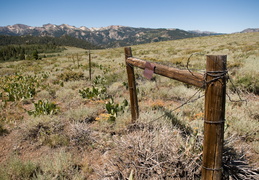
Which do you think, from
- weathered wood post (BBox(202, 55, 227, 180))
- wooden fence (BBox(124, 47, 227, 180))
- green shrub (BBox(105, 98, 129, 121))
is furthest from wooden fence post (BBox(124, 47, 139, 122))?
weathered wood post (BBox(202, 55, 227, 180))

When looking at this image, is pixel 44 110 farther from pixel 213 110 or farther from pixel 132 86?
pixel 213 110

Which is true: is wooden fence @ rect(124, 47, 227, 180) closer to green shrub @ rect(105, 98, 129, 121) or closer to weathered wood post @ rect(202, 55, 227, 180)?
weathered wood post @ rect(202, 55, 227, 180)

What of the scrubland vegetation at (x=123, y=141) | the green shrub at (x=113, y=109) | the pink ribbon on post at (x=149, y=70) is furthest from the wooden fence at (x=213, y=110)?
the green shrub at (x=113, y=109)

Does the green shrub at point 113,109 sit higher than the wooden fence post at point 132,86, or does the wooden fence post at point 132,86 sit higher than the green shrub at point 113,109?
the wooden fence post at point 132,86

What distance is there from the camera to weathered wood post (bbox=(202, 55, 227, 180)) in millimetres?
1753

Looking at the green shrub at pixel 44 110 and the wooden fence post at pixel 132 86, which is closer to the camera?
the wooden fence post at pixel 132 86

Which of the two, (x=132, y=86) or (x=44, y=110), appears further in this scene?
(x=44, y=110)

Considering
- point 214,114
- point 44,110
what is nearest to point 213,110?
point 214,114

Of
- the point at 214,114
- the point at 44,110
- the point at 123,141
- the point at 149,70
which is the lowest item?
the point at 44,110

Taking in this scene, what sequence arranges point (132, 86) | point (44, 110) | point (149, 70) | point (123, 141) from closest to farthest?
point (123, 141), point (149, 70), point (132, 86), point (44, 110)

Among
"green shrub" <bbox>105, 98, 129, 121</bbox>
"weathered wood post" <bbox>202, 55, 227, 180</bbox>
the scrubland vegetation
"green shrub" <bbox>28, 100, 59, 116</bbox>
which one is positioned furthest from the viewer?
"green shrub" <bbox>28, 100, 59, 116</bbox>

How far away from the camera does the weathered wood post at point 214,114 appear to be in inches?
69.0

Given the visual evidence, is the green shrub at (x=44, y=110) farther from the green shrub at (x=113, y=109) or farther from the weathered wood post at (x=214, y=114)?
the weathered wood post at (x=214, y=114)

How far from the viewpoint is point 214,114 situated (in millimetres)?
1844
